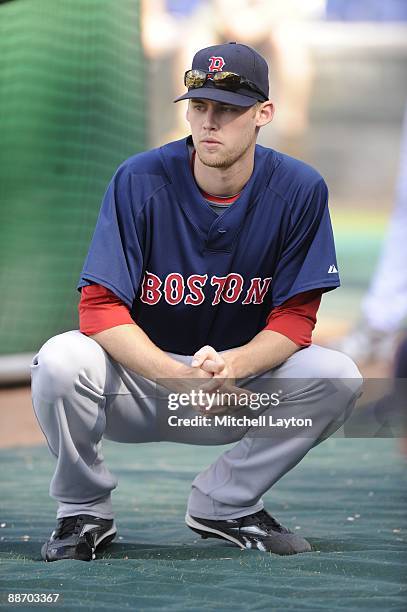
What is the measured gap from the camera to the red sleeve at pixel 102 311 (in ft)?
8.42

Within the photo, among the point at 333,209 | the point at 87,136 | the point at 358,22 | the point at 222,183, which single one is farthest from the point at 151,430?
the point at 333,209

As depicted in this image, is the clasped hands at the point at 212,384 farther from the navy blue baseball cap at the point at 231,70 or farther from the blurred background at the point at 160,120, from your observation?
the blurred background at the point at 160,120

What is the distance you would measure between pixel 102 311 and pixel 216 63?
619mm

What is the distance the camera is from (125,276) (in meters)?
2.57

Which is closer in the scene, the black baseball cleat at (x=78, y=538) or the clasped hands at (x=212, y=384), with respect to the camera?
the clasped hands at (x=212, y=384)

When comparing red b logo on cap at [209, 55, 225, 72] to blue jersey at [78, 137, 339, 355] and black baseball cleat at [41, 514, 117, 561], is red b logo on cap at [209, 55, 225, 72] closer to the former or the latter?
blue jersey at [78, 137, 339, 355]

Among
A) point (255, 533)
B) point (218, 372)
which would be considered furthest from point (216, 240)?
point (255, 533)

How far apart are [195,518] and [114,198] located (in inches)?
33.1

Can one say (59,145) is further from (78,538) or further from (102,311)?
(78,538)

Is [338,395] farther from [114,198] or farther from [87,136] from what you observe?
[87,136]

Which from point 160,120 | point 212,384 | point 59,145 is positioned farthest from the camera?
point 160,120

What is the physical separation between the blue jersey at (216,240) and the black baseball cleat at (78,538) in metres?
0.50

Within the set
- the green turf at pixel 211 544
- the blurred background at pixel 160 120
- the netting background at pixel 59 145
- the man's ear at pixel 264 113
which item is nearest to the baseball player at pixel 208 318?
the man's ear at pixel 264 113

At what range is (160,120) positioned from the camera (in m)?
6.51
